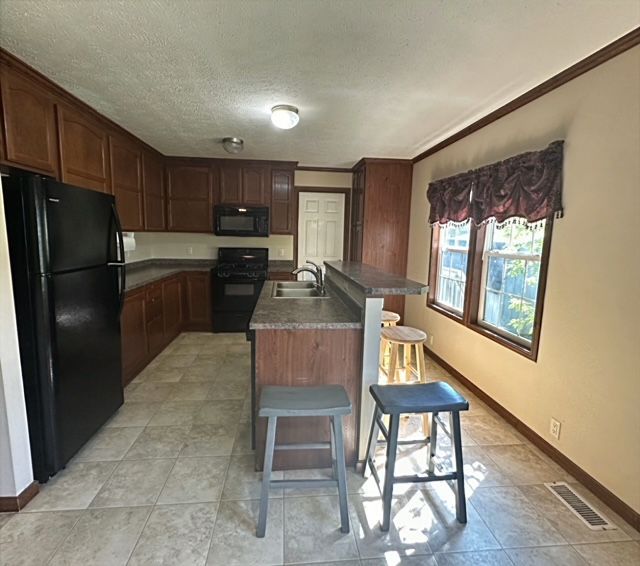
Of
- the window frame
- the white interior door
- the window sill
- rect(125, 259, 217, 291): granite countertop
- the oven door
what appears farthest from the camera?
the white interior door

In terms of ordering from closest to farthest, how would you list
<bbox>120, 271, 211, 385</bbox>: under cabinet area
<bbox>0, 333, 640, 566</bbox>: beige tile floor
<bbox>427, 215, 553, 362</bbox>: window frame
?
<bbox>0, 333, 640, 566</bbox>: beige tile floor, <bbox>427, 215, 553, 362</bbox>: window frame, <bbox>120, 271, 211, 385</bbox>: under cabinet area

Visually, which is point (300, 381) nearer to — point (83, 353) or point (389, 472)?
point (389, 472)

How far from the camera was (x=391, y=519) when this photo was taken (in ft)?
5.49

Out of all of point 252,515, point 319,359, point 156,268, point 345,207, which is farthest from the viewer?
point 345,207

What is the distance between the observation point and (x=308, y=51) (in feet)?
5.95

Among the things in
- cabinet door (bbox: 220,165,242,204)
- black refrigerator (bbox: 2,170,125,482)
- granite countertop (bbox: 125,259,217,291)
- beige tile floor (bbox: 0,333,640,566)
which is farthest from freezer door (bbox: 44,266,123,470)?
cabinet door (bbox: 220,165,242,204)

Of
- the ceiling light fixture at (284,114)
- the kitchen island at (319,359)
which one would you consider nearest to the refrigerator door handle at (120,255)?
the kitchen island at (319,359)

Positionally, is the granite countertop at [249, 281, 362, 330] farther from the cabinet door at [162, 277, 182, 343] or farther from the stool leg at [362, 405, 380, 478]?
Answer: the cabinet door at [162, 277, 182, 343]

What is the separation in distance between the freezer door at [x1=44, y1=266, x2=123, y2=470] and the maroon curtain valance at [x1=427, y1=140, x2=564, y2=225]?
9.37ft

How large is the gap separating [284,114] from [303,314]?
157 centimetres

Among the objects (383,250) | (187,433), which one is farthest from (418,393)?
(383,250)

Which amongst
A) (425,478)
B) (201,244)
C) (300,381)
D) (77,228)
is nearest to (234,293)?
(201,244)

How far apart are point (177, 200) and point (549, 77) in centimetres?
416

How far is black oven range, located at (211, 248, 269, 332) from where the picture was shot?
4523 mm
